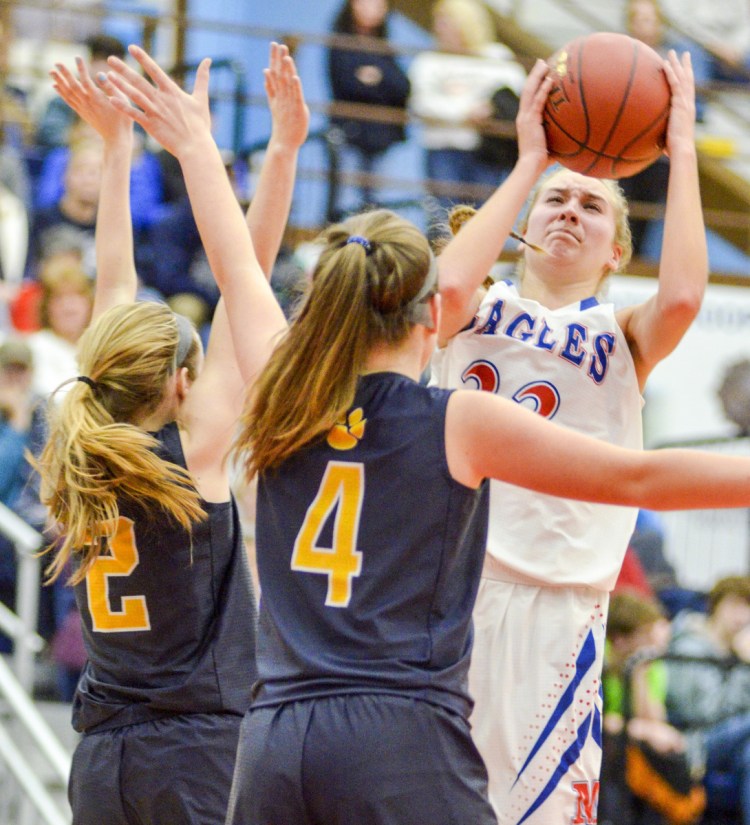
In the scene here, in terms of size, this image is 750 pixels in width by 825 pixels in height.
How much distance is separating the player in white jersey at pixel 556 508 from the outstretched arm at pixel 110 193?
0.90 meters

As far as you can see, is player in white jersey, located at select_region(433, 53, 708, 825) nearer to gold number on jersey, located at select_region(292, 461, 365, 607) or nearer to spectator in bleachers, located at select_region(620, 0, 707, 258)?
gold number on jersey, located at select_region(292, 461, 365, 607)

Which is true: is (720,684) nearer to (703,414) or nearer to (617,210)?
(703,414)

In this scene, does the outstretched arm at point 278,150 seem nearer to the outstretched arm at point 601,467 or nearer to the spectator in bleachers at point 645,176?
the outstretched arm at point 601,467

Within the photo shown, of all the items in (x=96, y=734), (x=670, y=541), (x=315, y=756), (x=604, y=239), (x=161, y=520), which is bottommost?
(x=670, y=541)

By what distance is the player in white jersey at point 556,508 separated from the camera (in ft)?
11.3

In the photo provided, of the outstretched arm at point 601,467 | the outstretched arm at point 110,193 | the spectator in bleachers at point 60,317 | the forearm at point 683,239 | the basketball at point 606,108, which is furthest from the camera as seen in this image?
the spectator in bleachers at point 60,317

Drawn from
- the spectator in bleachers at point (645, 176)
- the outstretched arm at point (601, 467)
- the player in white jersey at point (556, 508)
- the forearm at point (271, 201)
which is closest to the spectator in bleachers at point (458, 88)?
the spectator in bleachers at point (645, 176)

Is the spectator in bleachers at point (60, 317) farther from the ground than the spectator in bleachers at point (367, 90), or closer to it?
closer to it

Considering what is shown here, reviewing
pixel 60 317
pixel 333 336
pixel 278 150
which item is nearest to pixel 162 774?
pixel 333 336

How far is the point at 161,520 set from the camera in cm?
316

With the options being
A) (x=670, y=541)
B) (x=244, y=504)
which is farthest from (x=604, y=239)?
(x=670, y=541)

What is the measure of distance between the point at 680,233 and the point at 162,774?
5.68ft

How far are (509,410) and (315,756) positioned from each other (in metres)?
0.71

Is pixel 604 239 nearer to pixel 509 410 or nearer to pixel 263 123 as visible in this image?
pixel 509 410
